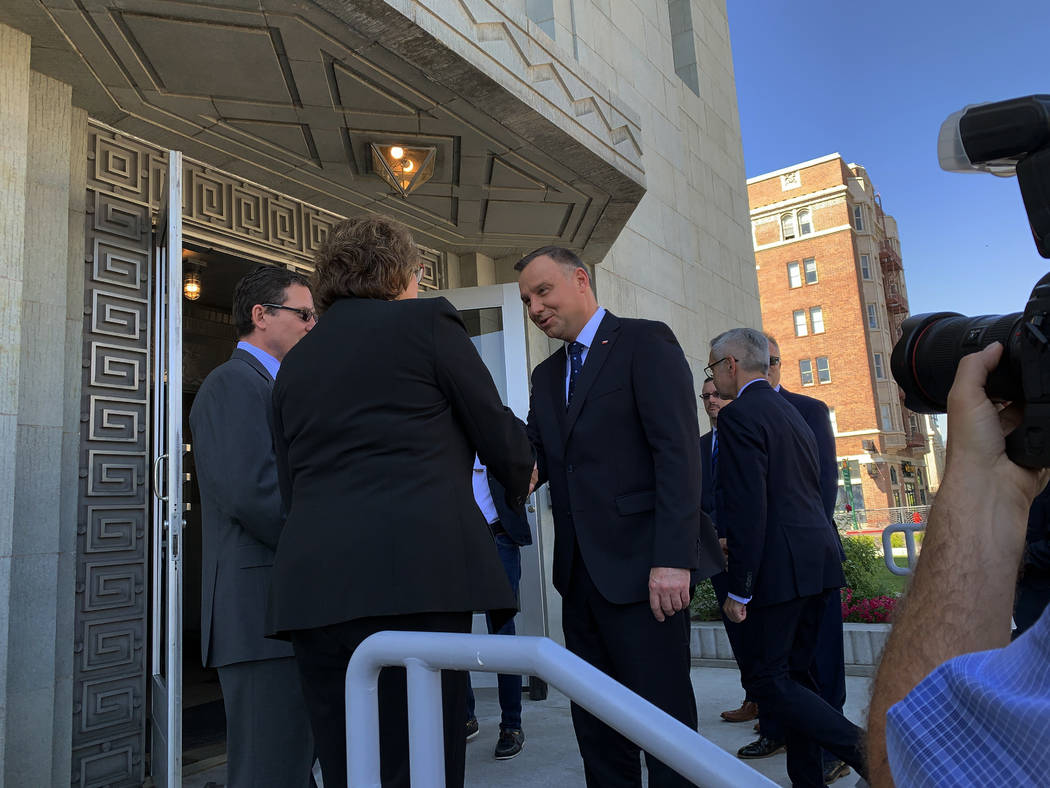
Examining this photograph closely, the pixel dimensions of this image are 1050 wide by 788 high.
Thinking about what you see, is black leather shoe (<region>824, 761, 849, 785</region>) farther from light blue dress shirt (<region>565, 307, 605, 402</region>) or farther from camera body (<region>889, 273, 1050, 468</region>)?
camera body (<region>889, 273, 1050, 468</region>)

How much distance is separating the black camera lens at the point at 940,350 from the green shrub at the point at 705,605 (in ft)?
20.2

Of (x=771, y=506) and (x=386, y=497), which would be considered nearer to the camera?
(x=386, y=497)

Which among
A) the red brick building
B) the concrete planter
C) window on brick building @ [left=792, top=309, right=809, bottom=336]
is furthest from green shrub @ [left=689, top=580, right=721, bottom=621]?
window on brick building @ [left=792, top=309, right=809, bottom=336]

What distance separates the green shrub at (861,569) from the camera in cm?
688

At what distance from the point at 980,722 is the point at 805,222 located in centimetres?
4906

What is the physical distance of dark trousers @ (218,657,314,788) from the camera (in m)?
2.24

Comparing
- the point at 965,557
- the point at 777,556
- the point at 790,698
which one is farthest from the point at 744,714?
the point at 965,557

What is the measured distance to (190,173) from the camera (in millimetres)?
4723

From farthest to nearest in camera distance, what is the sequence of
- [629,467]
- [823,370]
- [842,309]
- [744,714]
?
[823,370], [842,309], [744,714], [629,467]

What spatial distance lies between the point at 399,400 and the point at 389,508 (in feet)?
0.81

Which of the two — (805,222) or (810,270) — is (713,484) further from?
(805,222)

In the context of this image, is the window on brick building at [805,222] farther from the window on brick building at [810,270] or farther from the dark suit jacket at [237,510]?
the dark suit jacket at [237,510]

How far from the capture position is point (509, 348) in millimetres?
6199

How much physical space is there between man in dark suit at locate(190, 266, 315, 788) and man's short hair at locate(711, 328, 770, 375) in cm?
207
